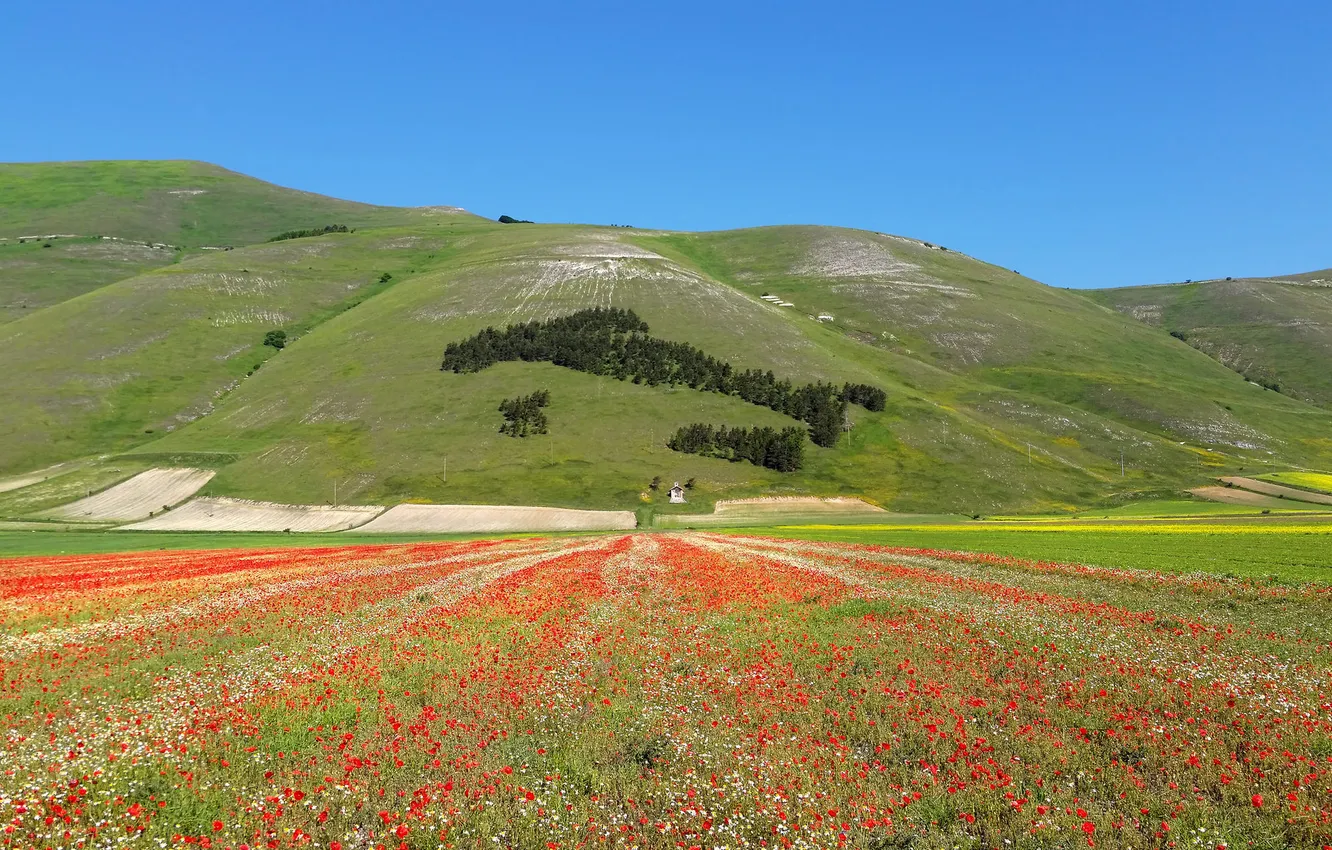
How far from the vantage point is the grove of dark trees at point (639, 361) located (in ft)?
495

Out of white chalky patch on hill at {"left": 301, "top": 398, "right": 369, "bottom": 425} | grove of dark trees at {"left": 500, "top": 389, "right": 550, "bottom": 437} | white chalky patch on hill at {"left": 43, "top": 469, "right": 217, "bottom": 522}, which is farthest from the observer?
white chalky patch on hill at {"left": 301, "top": 398, "right": 369, "bottom": 425}

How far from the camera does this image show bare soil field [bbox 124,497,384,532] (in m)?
100

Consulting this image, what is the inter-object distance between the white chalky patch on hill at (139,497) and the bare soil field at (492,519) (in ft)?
128

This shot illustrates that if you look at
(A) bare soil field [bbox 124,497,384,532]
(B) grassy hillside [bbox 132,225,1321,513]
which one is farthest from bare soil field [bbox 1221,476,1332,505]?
(A) bare soil field [bbox 124,497,384,532]

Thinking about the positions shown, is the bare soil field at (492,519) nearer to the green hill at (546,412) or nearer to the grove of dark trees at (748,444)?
the green hill at (546,412)

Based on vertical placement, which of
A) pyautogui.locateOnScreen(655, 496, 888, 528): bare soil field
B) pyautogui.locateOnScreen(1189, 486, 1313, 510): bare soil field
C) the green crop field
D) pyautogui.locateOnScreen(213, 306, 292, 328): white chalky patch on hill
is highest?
pyautogui.locateOnScreen(213, 306, 292, 328): white chalky patch on hill

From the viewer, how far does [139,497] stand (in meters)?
117

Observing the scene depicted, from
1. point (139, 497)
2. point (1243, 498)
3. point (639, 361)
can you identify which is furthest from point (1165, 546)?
point (139, 497)

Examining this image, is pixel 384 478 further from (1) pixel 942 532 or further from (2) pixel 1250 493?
(2) pixel 1250 493

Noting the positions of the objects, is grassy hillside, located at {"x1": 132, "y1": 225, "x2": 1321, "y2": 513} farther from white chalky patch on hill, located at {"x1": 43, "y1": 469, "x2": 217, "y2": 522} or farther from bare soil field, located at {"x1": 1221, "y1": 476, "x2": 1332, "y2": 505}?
bare soil field, located at {"x1": 1221, "y1": 476, "x2": 1332, "y2": 505}

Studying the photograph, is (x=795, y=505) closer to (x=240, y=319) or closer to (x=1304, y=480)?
(x=1304, y=480)

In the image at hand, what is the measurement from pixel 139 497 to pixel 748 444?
10377 centimetres

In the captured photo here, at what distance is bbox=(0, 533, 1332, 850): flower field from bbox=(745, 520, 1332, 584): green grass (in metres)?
8.11

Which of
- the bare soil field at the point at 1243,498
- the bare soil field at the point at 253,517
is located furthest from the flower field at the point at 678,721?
the bare soil field at the point at 1243,498
